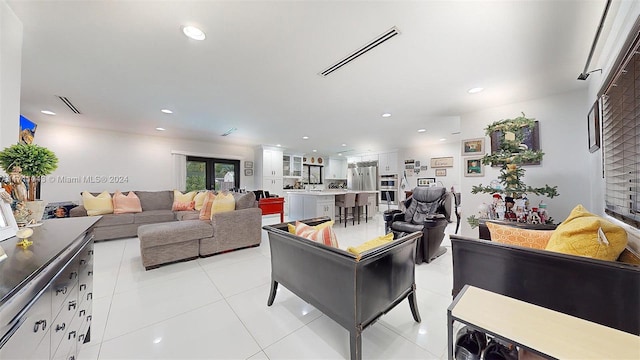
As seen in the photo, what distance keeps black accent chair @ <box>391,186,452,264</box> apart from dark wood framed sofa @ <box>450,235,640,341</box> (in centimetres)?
151

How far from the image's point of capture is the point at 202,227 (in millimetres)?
3145

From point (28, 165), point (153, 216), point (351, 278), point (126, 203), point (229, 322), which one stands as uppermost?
point (28, 165)

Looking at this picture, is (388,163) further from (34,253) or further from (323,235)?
(34,253)

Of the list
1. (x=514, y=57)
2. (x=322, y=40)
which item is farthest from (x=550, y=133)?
(x=322, y=40)

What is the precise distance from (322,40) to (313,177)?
7.61 meters

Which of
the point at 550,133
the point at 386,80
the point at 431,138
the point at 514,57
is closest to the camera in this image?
the point at 514,57

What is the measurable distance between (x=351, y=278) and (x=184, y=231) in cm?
267

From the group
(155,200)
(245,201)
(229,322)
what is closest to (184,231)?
(245,201)

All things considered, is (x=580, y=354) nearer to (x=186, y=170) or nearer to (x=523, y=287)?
(x=523, y=287)

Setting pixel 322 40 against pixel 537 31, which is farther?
pixel 322 40

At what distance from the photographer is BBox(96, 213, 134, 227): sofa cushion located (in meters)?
3.98

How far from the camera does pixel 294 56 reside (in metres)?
2.09

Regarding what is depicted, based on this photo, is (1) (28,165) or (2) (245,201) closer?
(1) (28,165)

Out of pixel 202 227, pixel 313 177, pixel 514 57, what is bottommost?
pixel 202 227
